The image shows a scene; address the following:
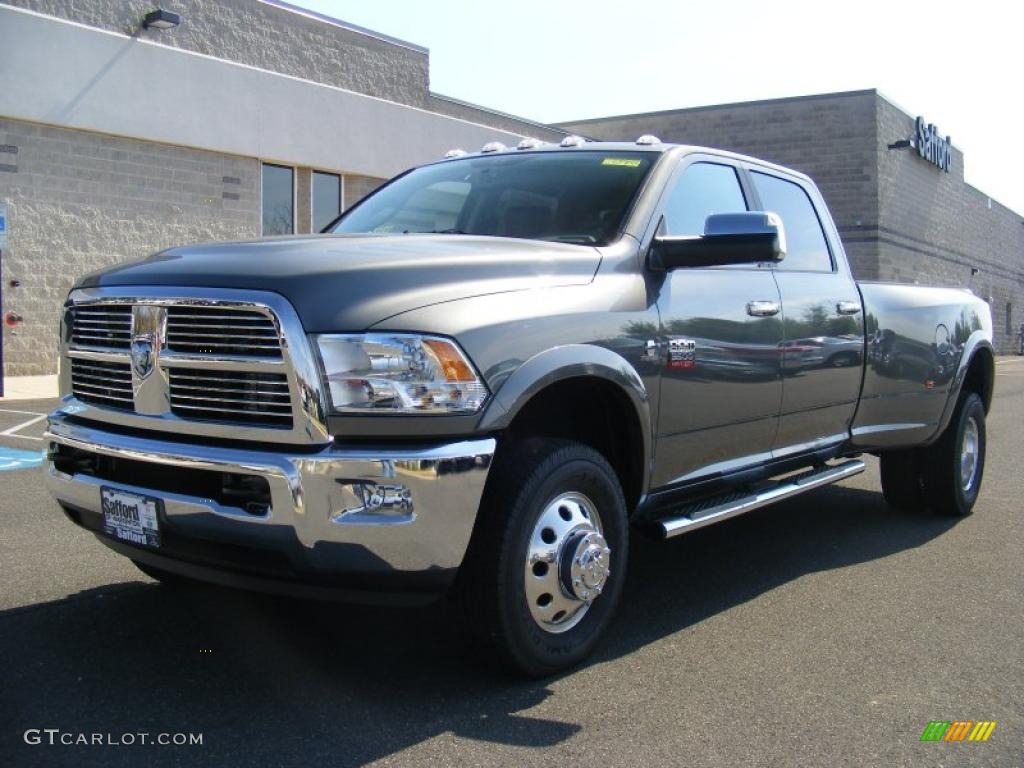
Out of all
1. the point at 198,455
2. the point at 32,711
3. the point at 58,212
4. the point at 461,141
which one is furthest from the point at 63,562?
the point at 461,141

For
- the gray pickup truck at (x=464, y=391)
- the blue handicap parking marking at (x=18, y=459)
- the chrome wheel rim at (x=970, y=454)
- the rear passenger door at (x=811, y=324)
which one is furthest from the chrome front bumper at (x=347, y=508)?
the blue handicap parking marking at (x=18, y=459)

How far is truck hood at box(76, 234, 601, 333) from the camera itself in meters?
3.21

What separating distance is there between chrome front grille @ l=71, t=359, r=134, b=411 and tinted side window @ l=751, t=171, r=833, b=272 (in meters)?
3.15

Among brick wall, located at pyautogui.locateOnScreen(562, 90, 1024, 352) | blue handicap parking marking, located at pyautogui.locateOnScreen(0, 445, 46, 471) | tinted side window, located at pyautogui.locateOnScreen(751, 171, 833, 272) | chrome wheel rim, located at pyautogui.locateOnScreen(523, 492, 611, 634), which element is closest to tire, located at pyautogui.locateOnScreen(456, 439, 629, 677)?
chrome wheel rim, located at pyautogui.locateOnScreen(523, 492, 611, 634)

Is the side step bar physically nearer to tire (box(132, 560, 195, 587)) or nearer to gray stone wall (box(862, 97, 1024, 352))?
tire (box(132, 560, 195, 587))

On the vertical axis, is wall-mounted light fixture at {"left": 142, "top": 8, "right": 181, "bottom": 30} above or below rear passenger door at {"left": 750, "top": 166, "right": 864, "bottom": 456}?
above

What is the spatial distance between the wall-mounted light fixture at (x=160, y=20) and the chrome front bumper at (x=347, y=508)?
53.5 ft

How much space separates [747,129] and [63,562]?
30934mm

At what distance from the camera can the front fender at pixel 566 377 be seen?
3.36 m

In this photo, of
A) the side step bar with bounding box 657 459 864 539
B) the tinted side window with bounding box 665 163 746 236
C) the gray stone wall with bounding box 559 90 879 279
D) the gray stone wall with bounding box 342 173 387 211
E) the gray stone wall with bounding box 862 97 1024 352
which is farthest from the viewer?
the gray stone wall with bounding box 862 97 1024 352

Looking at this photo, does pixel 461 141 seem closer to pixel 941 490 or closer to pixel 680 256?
pixel 941 490

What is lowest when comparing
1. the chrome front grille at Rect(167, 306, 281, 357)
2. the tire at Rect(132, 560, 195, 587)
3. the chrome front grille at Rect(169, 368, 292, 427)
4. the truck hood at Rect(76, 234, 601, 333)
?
the tire at Rect(132, 560, 195, 587)

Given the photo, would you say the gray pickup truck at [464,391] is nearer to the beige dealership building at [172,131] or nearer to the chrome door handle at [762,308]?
the chrome door handle at [762,308]

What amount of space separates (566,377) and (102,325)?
165 cm
